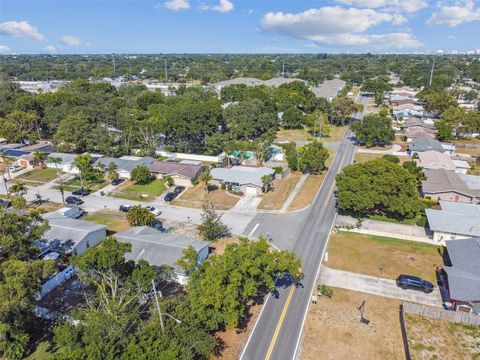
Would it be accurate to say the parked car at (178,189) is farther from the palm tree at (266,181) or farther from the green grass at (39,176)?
the green grass at (39,176)

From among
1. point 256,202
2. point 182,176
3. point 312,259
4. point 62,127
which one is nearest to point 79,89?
point 62,127

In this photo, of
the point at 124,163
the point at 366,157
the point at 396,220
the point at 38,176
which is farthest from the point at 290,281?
the point at 38,176

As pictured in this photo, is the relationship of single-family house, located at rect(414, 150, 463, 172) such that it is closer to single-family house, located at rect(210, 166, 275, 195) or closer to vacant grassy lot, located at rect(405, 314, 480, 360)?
single-family house, located at rect(210, 166, 275, 195)

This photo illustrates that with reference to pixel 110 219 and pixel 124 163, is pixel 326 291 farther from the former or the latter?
pixel 124 163

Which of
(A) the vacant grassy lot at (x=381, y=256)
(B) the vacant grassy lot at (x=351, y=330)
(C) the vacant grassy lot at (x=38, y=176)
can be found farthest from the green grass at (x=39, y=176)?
(B) the vacant grassy lot at (x=351, y=330)

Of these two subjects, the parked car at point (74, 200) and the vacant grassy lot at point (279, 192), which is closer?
the vacant grassy lot at point (279, 192)
